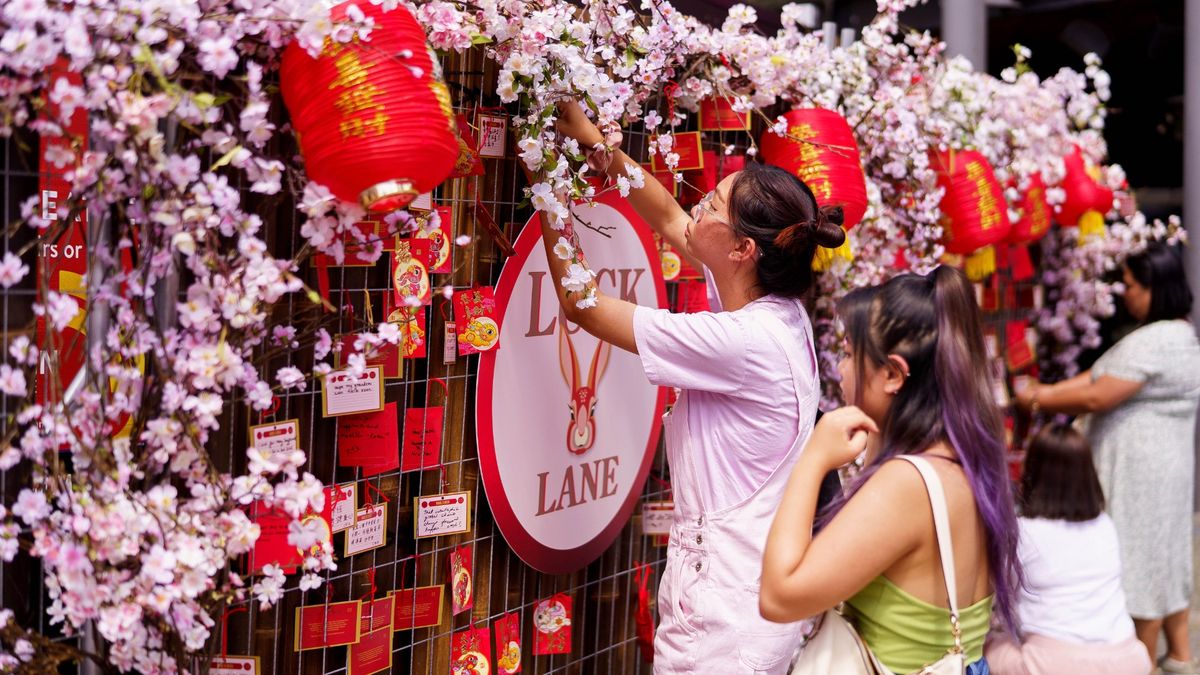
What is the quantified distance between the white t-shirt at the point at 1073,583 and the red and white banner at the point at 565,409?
3.69 feet

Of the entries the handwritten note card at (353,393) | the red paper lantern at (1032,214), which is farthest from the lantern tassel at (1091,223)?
the handwritten note card at (353,393)

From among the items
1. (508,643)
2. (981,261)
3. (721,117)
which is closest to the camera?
(508,643)

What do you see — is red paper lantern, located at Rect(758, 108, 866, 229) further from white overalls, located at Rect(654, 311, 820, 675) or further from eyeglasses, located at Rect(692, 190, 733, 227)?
white overalls, located at Rect(654, 311, 820, 675)

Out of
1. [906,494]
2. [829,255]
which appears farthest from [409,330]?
[829,255]

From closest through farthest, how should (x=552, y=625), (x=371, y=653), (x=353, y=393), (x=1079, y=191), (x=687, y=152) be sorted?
(x=353, y=393), (x=371, y=653), (x=552, y=625), (x=687, y=152), (x=1079, y=191)

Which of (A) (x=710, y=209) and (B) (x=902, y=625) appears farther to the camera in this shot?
(A) (x=710, y=209)

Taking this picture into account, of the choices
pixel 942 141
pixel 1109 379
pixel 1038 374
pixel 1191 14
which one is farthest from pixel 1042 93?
pixel 1191 14

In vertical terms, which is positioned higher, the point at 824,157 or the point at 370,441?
the point at 824,157

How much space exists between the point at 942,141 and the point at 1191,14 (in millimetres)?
2976

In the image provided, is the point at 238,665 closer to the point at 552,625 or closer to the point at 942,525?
the point at 552,625

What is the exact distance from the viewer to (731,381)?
219cm

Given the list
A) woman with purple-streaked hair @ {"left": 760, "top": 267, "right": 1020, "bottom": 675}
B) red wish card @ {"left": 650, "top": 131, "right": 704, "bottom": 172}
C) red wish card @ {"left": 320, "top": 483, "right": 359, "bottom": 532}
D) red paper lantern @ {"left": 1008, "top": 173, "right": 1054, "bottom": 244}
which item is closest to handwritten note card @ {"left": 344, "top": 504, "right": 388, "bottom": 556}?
red wish card @ {"left": 320, "top": 483, "right": 359, "bottom": 532}

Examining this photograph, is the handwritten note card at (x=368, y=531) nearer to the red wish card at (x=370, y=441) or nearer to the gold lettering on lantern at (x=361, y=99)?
the red wish card at (x=370, y=441)

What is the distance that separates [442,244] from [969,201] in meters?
2.07
